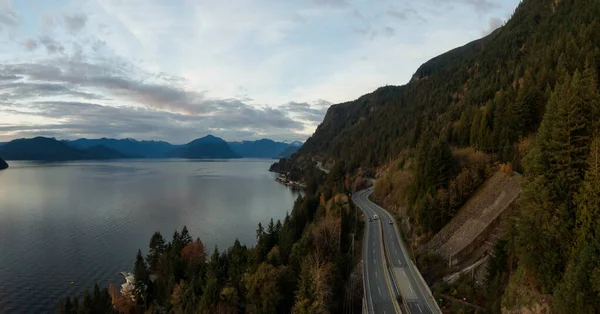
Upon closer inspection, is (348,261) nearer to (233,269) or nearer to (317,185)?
(233,269)

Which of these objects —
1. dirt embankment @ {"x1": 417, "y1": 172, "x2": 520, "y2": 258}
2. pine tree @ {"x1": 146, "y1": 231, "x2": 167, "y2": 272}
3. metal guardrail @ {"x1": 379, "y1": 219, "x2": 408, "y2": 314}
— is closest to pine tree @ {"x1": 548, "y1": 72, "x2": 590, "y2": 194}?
dirt embankment @ {"x1": 417, "y1": 172, "x2": 520, "y2": 258}

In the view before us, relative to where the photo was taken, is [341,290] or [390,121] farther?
[390,121]

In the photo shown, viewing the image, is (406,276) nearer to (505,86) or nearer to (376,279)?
(376,279)

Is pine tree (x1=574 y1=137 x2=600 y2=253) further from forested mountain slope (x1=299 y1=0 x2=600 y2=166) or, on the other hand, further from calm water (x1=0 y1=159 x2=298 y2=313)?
calm water (x1=0 y1=159 x2=298 y2=313)

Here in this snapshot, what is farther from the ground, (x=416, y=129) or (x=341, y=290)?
(x=416, y=129)

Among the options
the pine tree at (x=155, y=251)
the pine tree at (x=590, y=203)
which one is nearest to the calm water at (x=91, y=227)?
the pine tree at (x=155, y=251)

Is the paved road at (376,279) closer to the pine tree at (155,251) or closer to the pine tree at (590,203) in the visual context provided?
the pine tree at (590,203)

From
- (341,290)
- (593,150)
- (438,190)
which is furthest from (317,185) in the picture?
(593,150)

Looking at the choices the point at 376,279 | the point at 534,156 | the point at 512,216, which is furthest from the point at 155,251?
the point at 534,156
